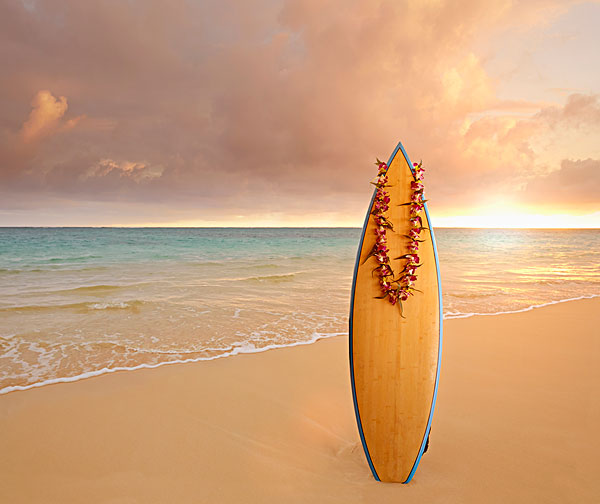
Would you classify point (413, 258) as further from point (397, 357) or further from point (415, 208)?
point (397, 357)

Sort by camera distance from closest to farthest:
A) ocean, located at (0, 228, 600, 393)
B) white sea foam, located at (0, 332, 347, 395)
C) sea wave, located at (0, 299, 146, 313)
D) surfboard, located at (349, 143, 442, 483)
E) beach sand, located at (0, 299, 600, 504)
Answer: beach sand, located at (0, 299, 600, 504)
surfboard, located at (349, 143, 442, 483)
white sea foam, located at (0, 332, 347, 395)
ocean, located at (0, 228, 600, 393)
sea wave, located at (0, 299, 146, 313)

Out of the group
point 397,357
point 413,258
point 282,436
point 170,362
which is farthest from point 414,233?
point 170,362

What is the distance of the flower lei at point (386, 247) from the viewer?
304 centimetres

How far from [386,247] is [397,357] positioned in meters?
0.90

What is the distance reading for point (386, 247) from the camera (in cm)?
307

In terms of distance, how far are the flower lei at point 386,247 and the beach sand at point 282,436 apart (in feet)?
5.01

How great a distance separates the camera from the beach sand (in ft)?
9.51

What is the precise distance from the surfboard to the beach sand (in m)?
0.28

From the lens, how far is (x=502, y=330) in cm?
707

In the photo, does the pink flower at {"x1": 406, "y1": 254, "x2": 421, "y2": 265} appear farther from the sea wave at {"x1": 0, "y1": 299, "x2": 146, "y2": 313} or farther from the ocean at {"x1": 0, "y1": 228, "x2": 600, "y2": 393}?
the sea wave at {"x1": 0, "y1": 299, "x2": 146, "y2": 313}

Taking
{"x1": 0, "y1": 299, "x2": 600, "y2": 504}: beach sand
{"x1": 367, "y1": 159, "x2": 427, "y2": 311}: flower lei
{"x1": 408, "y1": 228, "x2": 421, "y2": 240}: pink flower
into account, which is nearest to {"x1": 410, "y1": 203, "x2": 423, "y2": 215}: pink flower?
{"x1": 367, "y1": 159, "x2": 427, "y2": 311}: flower lei

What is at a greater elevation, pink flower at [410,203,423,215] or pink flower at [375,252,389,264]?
pink flower at [410,203,423,215]

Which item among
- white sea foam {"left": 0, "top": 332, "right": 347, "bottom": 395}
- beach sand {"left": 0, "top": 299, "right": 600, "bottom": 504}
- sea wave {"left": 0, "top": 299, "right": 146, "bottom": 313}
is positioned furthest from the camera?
sea wave {"left": 0, "top": 299, "right": 146, "bottom": 313}

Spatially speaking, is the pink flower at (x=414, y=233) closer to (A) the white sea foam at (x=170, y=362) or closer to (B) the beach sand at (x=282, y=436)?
(B) the beach sand at (x=282, y=436)
